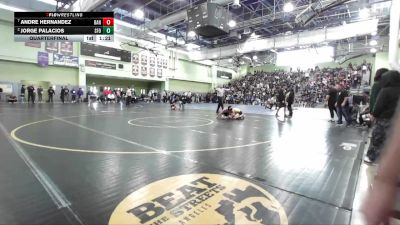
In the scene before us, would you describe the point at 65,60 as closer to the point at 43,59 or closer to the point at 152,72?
the point at 43,59

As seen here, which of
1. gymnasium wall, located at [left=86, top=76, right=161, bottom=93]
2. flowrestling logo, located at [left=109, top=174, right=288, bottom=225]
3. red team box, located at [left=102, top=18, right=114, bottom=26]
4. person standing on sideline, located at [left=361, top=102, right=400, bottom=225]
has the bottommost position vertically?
flowrestling logo, located at [left=109, top=174, right=288, bottom=225]

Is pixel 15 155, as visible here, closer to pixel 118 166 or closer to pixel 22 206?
pixel 118 166

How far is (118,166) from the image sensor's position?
133 inches

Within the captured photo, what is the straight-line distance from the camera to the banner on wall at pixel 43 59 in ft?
61.6

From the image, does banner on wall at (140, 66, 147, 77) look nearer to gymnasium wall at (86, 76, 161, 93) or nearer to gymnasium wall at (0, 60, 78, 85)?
gymnasium wall at (86, 76, 161, 93)

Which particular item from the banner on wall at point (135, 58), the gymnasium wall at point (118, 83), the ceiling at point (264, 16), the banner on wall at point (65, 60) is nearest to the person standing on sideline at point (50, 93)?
the banner on wall at point (65, 60)

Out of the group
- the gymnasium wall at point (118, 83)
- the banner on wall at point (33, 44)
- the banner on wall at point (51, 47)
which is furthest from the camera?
the gymnasium wall at point (118, 83)

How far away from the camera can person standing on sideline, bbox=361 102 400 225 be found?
2.16 ft

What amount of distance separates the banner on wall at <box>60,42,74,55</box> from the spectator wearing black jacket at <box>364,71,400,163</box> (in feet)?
72.3

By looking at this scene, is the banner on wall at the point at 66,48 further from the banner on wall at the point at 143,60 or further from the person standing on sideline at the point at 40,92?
the banner on wall at the point at 143,60

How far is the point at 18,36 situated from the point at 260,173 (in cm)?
1241

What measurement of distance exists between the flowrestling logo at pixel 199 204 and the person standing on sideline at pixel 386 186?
4.71 feet

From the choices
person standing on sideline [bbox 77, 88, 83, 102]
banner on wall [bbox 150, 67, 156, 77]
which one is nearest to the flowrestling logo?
person standing on sideline [bbox 77, 88, 83, 102]
